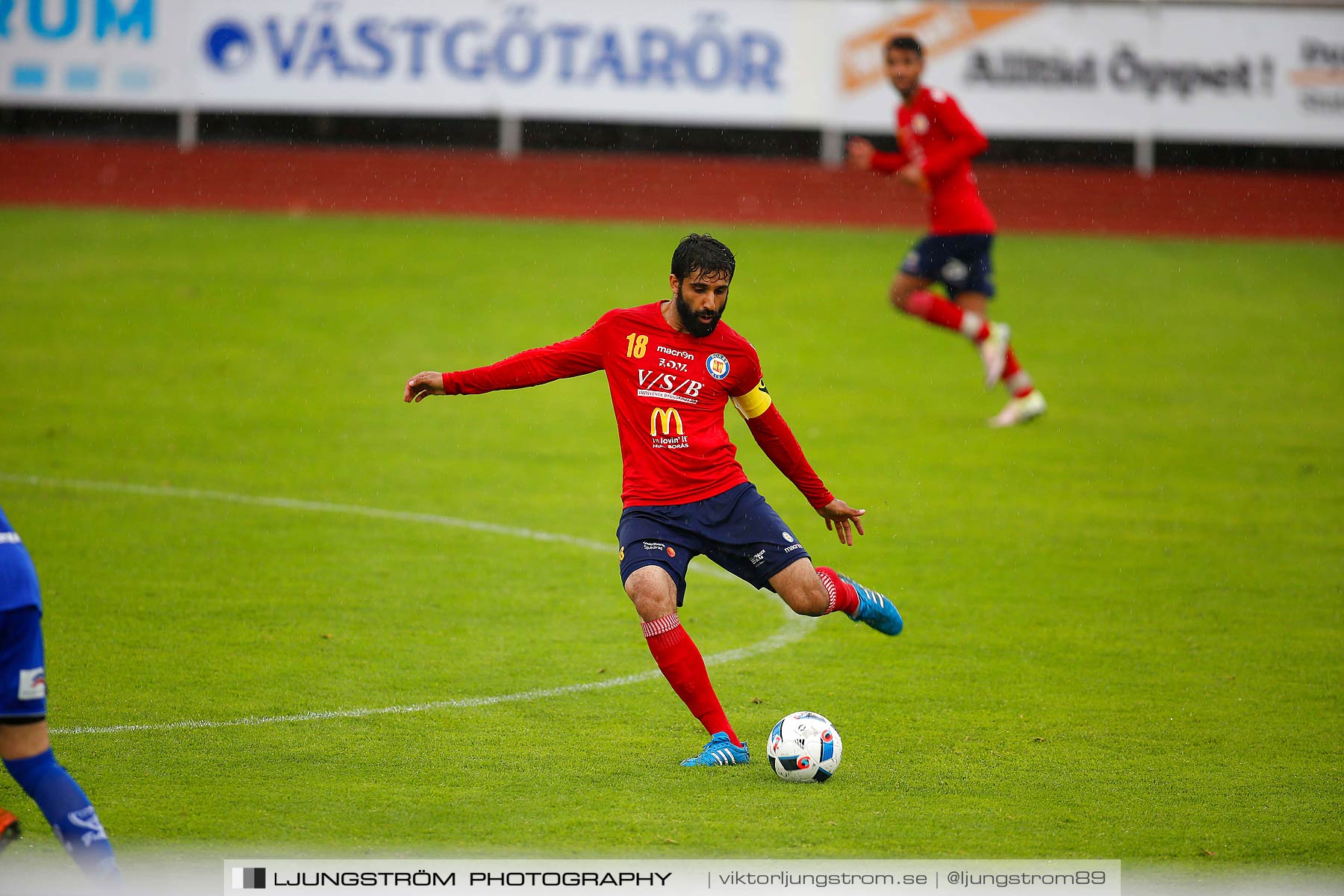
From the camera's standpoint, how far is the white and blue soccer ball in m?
6.01

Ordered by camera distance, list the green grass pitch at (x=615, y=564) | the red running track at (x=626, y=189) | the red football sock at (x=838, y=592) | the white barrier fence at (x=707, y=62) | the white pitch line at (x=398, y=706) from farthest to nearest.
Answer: the red running track at (x=626, y=189), the white barrier fence at (x=707, y=62), the white pitch line at (x=398, y=706), the red football sock at (x=838, y=592), the green grass pitch at (x=615, y=564)

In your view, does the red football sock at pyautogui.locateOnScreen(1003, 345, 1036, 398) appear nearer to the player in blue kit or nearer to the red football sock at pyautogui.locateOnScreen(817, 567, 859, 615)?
the red football sock at pyautogui.locateOnScreen(817, 567, 859, 615)

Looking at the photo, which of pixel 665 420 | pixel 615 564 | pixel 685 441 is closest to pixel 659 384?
pixel 665 420

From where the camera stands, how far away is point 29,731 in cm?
455

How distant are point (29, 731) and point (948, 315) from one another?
32.8 ft

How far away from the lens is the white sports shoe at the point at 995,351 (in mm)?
13273

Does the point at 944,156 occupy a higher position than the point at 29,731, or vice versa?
the point at 944,156

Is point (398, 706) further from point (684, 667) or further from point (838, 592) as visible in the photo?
point (838, 592)

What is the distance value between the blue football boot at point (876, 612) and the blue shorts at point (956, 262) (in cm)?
725

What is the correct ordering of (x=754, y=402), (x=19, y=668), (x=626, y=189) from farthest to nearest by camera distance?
1. (x=626, y=189)
2. (x=754, y=402)
3. (x=19, y=668)

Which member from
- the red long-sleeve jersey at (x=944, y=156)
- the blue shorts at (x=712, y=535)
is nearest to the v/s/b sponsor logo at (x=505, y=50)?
the red long-sleeve jersey at (x=944, y=156)

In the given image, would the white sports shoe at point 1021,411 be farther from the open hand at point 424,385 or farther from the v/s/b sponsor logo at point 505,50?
the v/s/b sponsor logo at point 505,50

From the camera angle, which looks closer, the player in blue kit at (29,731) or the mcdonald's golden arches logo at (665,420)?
the player in blue kit at (29,731)

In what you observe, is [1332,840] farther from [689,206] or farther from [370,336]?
[689,206]
